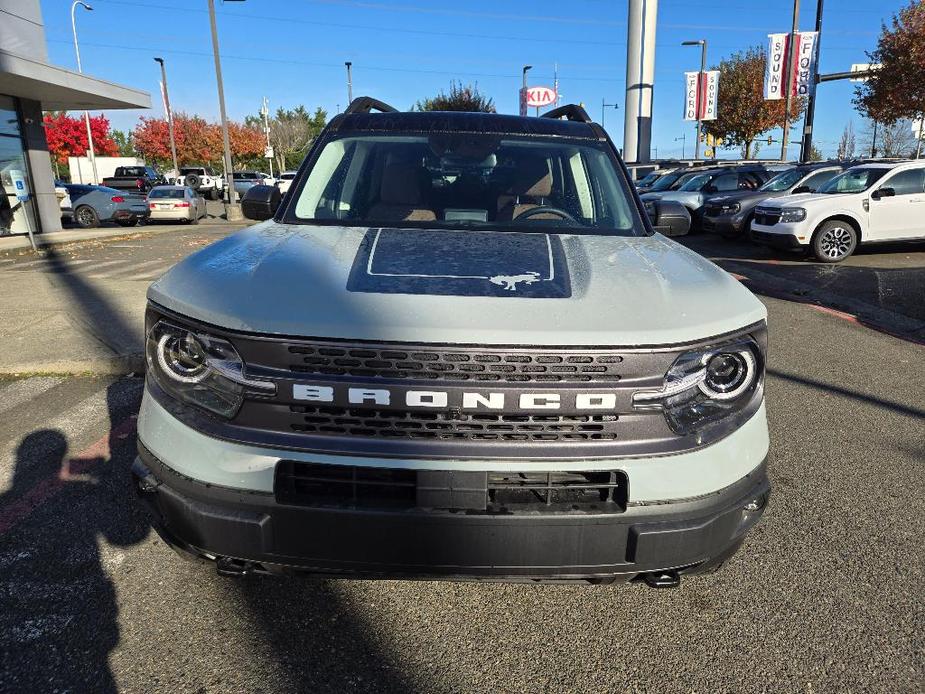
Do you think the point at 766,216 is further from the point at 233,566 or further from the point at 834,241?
the point at 233,566

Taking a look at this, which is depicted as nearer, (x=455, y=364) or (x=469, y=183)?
(x=455, y=364)

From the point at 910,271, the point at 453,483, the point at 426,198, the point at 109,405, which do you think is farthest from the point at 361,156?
the point at 910,271

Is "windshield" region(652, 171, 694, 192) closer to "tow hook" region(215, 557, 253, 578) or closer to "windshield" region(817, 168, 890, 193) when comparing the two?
"windshield" region(817, 168, 890, 193)

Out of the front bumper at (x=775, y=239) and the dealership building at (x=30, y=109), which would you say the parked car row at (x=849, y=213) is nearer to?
the front bumper at (x=775, y=239)

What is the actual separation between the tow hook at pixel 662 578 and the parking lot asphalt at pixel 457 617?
0.39 m

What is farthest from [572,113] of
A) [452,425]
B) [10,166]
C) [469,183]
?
[10,166]

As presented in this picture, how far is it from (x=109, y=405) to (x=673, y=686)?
4.08 meters

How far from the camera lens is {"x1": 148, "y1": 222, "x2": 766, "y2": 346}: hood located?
1.90 meters

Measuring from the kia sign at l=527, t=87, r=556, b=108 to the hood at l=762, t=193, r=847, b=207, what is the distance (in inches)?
860

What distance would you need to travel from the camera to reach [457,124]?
366cm

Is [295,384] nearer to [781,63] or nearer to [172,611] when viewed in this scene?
[172,611]

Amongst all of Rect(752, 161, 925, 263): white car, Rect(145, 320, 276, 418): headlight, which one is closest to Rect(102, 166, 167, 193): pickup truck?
Rect(752, 161, 925, 263): white car

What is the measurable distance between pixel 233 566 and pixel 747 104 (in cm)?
4313

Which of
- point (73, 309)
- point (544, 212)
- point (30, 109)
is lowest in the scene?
point (73, 309)
